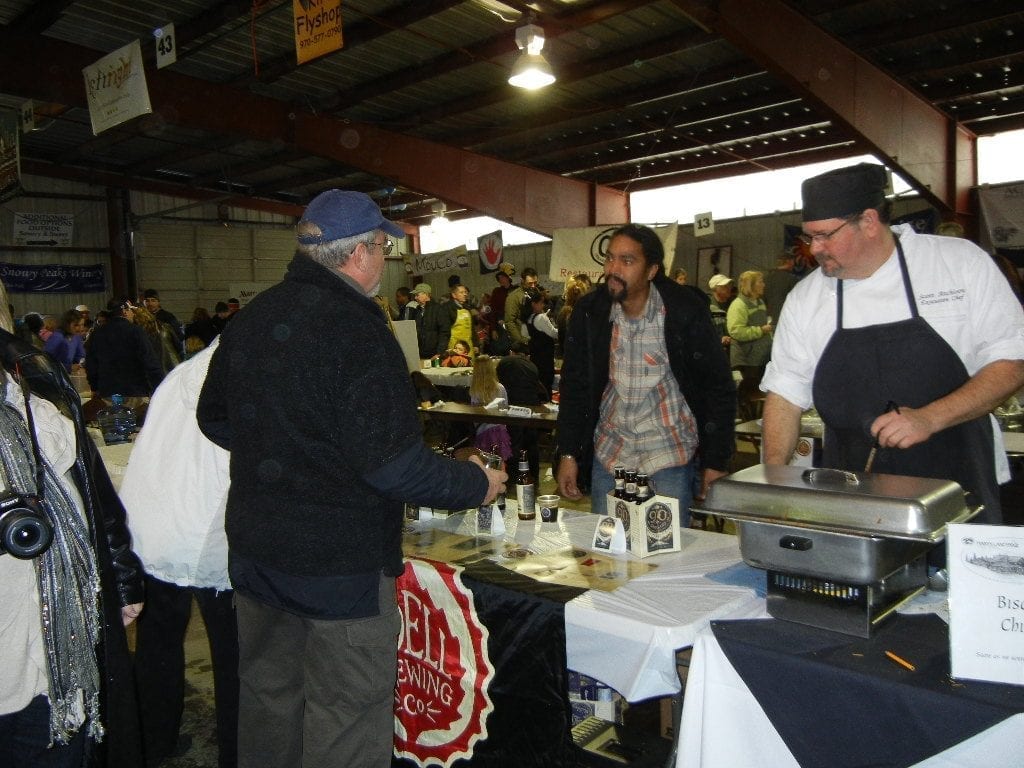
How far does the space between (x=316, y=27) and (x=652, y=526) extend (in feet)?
13.7

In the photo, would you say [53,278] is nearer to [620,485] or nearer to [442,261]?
[442,261]

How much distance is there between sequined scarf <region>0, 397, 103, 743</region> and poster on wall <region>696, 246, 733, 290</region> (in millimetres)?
13511

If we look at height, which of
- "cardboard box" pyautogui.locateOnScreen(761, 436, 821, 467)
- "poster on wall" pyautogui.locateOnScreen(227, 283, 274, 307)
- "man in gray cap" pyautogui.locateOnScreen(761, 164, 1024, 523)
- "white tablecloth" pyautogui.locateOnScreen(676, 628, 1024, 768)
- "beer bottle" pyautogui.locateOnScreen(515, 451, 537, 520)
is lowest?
"white tablecloth" pyautogui.locateOnScreen(676, 628, 1024, 768)

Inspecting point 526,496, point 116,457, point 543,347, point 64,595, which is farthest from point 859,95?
point 64,595

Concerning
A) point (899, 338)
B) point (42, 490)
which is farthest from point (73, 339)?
point (899, 338)

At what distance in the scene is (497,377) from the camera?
6.98 meters

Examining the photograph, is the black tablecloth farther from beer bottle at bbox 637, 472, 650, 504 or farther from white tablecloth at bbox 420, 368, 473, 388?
white tablecloth at bbox 420, 368, 473, 388

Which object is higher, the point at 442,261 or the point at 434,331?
the point at 442,261

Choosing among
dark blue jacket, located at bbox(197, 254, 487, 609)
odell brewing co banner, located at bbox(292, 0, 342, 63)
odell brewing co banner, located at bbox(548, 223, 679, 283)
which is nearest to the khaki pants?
dark blue jacket, located at bbox(197, 254, 487, 609)

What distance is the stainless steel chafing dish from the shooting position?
1521 millimetres

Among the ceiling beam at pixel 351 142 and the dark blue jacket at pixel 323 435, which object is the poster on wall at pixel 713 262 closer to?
the ceiling beam at pixel 351 142

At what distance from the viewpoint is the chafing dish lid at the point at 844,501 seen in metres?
1.50

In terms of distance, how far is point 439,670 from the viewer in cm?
233

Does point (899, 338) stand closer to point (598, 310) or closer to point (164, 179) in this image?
point (598, 310)
